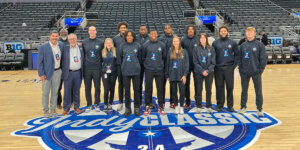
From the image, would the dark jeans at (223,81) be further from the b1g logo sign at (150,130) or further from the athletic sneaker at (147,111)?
the athletic sneaker at (147,111)

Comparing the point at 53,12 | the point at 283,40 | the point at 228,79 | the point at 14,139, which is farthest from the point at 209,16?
the point at 14,139

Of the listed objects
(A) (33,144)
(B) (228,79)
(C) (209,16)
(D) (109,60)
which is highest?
(C) (209,16)

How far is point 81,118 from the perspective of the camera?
4.36 meters

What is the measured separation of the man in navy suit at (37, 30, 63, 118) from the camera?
4172mm

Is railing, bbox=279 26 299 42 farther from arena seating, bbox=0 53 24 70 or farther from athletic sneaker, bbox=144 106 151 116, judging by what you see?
arena seating, bbox=0 53 24 70

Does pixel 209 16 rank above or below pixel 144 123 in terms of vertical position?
above

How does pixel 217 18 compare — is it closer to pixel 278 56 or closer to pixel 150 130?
pixel 278 56

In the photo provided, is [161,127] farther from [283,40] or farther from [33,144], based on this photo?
[283,40]

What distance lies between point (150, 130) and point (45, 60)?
76.1 inches

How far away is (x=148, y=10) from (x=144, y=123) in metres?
17.0

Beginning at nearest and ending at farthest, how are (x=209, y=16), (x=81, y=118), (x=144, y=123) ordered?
(x=144, y=123) < (x=81, y=118) < (x=209, y=16)

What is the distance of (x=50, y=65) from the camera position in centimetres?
419

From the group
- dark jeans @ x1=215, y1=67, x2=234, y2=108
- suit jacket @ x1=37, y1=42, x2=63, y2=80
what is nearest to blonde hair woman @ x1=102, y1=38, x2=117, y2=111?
suit jacket @ x1=37, y1=42, x2=63, y2=80

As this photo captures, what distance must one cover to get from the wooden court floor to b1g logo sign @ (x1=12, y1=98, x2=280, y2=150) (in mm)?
154
